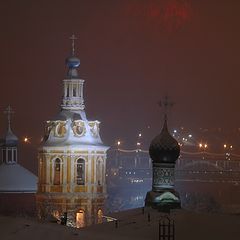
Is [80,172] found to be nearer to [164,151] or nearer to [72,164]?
[72,164]

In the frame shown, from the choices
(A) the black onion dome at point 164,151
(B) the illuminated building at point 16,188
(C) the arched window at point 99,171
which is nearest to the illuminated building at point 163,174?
(A) the black onion dome at point 164,151

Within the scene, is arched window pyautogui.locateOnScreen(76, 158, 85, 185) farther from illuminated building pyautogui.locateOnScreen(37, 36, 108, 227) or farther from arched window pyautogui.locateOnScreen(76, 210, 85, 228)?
arched window pyautogui.locateOnScreen(76, 210, 85, 228)

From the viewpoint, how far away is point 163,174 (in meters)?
23.0

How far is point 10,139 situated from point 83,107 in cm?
562

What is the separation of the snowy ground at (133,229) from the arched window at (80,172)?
10760 mm

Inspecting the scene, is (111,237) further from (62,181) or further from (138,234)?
(62,181)

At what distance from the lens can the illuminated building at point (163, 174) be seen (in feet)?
72.5

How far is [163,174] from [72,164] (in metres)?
6.41

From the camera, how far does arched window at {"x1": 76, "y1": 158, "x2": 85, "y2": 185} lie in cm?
2928

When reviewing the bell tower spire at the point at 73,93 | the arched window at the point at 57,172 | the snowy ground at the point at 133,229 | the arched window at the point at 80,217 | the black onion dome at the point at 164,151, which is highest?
the bell tower spire at the point at 73,93

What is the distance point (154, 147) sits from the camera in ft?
77.5

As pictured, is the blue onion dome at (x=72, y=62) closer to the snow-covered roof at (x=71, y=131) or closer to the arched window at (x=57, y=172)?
the snow-covered roof at (x=71, y=131)

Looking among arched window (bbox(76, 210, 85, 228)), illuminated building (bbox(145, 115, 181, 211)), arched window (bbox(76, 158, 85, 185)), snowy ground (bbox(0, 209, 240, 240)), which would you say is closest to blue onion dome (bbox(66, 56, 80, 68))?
arched window (bbox(76, 158, 85, 185))

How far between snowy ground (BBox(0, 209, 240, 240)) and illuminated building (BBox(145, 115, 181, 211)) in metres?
3.47
